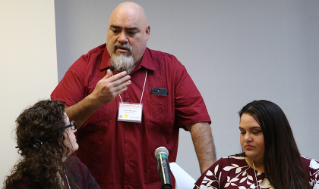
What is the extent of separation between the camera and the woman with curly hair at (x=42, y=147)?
148 cm

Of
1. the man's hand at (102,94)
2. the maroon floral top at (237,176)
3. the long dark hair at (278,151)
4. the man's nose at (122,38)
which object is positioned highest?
the man's nose at (122,38)

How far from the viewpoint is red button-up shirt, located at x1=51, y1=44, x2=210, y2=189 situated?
7.02ft

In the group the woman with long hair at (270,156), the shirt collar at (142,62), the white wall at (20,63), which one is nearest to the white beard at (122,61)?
the shirt collar at (142,62)

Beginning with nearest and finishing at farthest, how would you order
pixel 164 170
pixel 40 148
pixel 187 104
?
1. pixel 164 170
2. pixel 40 148
3. pixel 187 104

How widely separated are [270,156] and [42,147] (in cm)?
108

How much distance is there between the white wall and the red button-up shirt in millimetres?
784

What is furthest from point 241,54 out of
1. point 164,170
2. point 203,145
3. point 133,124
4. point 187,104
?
point 164,170

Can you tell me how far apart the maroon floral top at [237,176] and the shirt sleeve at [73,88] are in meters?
0.91

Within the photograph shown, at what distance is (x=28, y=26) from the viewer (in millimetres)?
2934

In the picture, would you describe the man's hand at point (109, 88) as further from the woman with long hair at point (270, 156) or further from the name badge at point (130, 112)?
the woman with long hair at point (270, 156)

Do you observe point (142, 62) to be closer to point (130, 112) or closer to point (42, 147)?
point (130, 112)

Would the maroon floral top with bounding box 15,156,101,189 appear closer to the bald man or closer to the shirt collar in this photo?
the bald man

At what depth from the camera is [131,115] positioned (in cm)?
214

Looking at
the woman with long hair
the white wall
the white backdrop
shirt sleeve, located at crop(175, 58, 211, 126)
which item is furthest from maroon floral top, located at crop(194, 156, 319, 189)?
Result: the white backdrop
